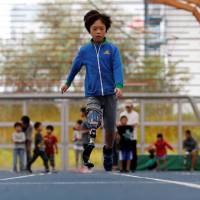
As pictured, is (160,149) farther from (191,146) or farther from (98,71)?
(98,71)

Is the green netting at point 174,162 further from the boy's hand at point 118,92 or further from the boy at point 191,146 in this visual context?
the boy's hand at point 118,92

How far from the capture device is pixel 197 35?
26562mm

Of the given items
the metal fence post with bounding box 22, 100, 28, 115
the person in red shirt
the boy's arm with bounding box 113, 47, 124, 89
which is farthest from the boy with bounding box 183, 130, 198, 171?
the boy's arm with bounding box 113, 47, 124, 89

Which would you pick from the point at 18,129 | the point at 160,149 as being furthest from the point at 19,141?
the point at 160,149

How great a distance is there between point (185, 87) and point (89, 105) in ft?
55.6

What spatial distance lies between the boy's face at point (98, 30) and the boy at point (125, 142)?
987 cm

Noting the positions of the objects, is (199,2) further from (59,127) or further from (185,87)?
(59,127)

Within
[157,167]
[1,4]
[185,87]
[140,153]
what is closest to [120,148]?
[157,167]

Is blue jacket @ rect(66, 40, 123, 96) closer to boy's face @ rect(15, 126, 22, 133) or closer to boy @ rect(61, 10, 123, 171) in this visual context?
boy @ rect(61, 10, 123, 171)

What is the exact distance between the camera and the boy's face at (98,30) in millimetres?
9312

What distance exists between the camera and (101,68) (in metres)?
9.41

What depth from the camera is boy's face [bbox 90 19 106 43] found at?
367 inches

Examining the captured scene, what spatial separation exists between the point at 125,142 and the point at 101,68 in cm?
1013

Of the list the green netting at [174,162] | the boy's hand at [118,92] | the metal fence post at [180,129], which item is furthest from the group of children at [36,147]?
the boy's hand at [118,92]
